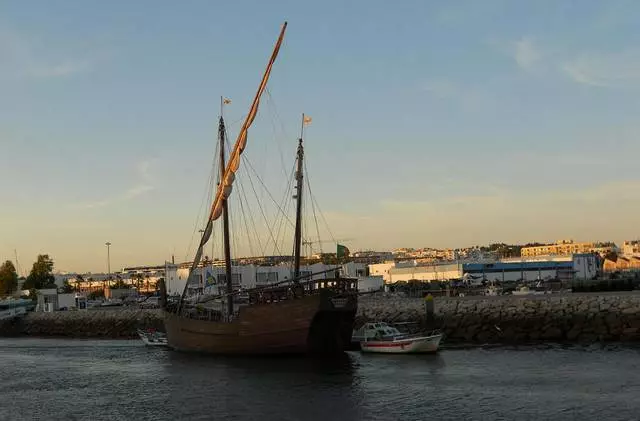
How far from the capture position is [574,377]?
36.0 meters

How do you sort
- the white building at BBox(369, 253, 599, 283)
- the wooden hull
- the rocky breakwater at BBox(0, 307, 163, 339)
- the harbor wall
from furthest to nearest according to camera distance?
the white building at BBox(369, 253, 599, 283), the rocky breakwater at BBox(0, 307, 163, 339), the harbor wall, the wooden hull

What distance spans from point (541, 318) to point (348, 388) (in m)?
26.3

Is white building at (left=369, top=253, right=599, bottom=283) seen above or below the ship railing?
below

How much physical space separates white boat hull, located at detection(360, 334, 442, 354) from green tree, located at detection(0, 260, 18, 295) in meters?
135

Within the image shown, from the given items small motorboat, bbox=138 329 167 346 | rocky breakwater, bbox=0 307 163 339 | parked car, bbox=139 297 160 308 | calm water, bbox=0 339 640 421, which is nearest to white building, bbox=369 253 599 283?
parked car, bbox=139 297 160 308

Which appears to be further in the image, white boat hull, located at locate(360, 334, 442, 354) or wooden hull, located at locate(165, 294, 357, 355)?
white boat hull, located at locate(360, 334, 442, 354)

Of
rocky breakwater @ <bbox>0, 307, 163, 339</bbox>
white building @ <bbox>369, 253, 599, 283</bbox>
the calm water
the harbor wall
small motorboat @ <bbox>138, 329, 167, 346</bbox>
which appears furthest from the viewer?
white building @ <bbox>369, 253, 599, 283</bbox>

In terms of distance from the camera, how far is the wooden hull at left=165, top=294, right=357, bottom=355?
4719cm

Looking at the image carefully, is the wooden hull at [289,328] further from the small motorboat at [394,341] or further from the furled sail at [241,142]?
the furled sail at [241,142]

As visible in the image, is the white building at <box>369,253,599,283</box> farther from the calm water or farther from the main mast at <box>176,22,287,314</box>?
the calm water

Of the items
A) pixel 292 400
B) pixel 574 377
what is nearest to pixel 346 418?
pixel 292 400

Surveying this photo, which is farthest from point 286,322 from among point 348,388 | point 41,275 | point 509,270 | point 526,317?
point 41,275

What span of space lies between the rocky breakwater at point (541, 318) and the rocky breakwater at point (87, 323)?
40.2 meters

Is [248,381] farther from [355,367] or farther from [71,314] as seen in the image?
[71,314]
